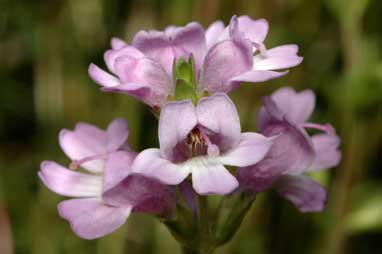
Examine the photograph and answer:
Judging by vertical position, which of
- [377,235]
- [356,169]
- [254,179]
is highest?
[254,179]

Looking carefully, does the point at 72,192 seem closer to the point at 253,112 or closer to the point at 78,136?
the point at 78,136

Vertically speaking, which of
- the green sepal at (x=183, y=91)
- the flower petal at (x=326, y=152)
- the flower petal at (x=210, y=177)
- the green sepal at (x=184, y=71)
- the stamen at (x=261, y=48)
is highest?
the stamen at (x=261, y=48)

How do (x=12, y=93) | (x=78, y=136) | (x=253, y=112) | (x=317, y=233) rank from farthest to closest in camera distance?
(x=12, y=93)
(x=253, y=112)
(x=317, y=233)
(x=78, y=136)

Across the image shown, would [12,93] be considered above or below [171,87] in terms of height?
below

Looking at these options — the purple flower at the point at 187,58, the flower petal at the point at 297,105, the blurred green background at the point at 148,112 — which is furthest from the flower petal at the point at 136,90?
the blurred green background at the point at 148,112

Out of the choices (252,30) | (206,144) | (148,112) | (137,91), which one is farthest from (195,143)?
(148,112)

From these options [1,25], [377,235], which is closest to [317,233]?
[377,235]

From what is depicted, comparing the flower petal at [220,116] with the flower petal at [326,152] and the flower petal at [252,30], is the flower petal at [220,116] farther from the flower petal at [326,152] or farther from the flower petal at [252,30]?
the flower petal at [326,152]

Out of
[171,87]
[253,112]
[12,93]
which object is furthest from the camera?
[12,93]
